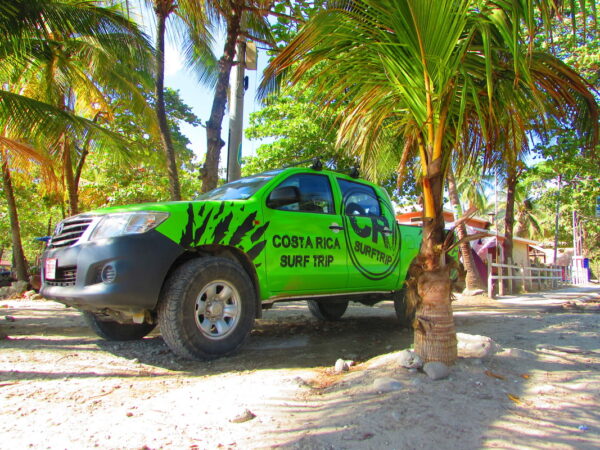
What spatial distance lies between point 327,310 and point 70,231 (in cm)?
413

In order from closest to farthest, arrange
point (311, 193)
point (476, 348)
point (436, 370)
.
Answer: point (436, 370)
point (476, 348)
point (311, 193)

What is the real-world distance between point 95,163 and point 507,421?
60.7 feet

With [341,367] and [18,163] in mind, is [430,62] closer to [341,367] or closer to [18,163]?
[341,367]

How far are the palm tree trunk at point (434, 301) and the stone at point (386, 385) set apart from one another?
399 mm

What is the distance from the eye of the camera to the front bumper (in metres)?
3.62

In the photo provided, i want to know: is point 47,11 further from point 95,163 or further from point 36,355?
point 95,163

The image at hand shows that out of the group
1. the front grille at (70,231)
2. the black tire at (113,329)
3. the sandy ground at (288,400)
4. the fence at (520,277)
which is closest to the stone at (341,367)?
the sandy ground at (288,400)

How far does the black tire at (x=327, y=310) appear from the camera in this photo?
279 inches

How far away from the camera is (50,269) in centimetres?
416

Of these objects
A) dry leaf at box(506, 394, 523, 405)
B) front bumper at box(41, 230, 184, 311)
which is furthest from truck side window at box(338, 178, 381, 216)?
dry leaf at box(506, 394, 523, 405)

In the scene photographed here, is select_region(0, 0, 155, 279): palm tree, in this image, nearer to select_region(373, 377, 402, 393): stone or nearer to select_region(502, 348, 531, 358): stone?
select_region(373, 377, 402, 393): stone

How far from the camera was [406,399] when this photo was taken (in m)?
2.69

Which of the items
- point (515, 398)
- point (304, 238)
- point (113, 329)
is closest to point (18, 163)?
point (113, 329)

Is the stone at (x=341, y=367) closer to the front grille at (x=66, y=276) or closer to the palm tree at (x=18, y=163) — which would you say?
the front grille at (x=66, y=276)
